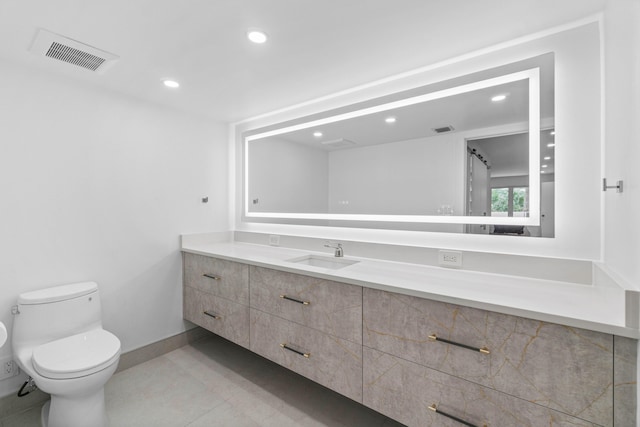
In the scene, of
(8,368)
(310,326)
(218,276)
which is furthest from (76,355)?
(310,326)

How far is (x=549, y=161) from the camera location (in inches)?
60.4

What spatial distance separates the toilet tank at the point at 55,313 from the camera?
1795 millimetres

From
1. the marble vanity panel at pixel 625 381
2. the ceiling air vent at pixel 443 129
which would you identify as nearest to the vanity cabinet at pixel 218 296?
the ceiling air vent at pixel 443 129

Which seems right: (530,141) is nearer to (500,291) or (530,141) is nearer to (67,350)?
(500,291)

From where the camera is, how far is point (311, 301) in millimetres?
1754

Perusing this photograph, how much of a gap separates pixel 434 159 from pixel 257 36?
4.28ft

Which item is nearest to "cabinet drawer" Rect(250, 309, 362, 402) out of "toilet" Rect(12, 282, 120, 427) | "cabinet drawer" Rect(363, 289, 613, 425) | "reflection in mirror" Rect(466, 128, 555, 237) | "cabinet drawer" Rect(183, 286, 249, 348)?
"cabinet drawer" Rect(183, 286, 249, 348)

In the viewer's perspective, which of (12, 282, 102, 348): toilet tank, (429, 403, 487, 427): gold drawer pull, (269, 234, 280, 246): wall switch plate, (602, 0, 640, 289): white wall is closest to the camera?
(602, 0, 640, 289): white wall

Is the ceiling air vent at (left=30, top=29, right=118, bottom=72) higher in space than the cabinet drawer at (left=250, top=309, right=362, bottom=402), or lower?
higher

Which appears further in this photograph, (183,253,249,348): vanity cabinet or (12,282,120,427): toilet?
(183,253,249,348): vanity cabinet

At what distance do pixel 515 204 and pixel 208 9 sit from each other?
186cm

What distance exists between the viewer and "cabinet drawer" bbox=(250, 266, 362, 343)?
62.1 inches

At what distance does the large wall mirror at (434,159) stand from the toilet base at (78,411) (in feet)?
5.86

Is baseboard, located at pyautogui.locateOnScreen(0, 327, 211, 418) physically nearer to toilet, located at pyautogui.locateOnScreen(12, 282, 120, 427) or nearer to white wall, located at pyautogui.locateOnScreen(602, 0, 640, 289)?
toilet, located at pyautogui.locateOnScreen(12, 282, 120, 427)
